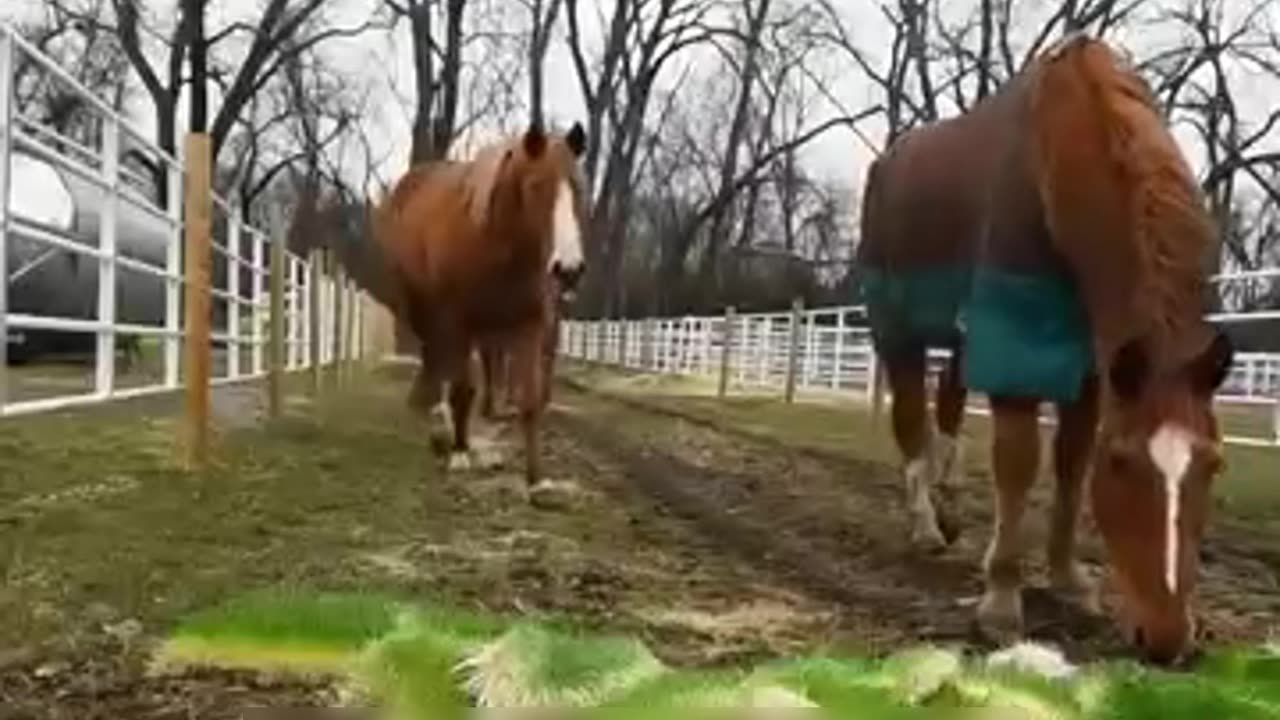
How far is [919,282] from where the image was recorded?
6355 millimetres

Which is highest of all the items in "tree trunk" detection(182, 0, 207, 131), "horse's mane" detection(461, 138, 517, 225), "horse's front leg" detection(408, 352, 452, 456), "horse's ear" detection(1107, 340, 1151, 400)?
"tree trunk" detection(182, 0, 207, 131)

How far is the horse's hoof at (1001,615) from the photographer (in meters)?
4.37

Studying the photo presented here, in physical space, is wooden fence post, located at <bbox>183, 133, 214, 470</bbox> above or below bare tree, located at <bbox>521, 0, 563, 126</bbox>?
below

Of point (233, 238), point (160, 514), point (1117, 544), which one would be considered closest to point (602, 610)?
point (1117, 544)

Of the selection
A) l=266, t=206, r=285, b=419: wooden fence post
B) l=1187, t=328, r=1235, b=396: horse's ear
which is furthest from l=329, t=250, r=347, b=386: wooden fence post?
l=1187, t=328, r=1235, b=396: horse's ear

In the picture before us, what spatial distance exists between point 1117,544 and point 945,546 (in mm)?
2546

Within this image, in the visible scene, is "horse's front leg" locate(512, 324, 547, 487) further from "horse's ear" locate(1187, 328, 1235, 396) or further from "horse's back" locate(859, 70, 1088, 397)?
"horse's ear" locate(1187, 328, 1235, 396)

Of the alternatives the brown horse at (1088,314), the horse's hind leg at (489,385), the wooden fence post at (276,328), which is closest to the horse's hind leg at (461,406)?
the horse's hind leg at (489,385)

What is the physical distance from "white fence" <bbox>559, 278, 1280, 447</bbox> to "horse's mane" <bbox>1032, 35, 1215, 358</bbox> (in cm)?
855

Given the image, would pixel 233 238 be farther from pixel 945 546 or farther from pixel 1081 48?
pixel 1081 48

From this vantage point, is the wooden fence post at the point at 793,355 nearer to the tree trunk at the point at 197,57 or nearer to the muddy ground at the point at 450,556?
the muddy ground at the point at 450,556

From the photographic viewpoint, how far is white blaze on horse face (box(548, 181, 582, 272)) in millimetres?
7141

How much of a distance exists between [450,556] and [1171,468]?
2.24 m

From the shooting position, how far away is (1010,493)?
15.5 ft
